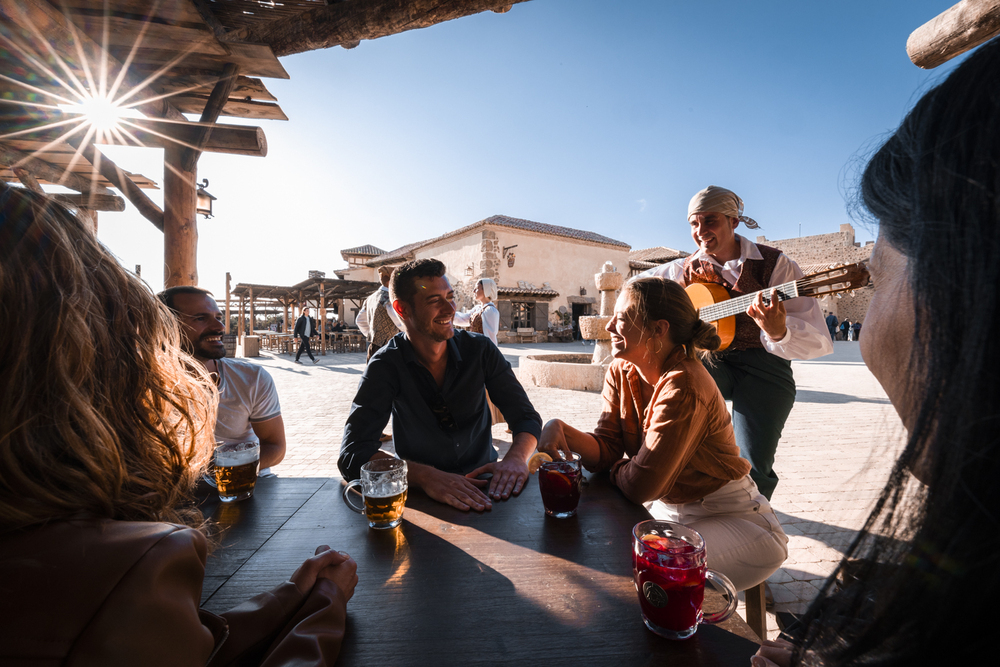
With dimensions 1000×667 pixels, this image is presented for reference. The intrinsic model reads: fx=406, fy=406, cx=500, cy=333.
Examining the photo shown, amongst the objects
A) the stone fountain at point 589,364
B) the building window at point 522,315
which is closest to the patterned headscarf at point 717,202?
the stone fountain at point 589,364

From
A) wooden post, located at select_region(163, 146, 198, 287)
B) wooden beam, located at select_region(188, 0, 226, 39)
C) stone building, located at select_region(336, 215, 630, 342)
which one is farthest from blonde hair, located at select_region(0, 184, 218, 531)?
stone building, located at select_region(336, 215, 630, 342)

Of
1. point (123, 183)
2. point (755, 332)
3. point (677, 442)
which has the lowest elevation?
point (677, 442)

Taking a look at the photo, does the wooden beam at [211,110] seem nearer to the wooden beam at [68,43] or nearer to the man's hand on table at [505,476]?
the wooden beam at [68,43]

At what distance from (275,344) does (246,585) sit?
22.4m

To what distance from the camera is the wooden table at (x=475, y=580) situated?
0.74m

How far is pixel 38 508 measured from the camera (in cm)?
50

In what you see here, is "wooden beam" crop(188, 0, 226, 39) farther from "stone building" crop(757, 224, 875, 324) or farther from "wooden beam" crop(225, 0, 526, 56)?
"stone building" crop(757, 224, 875, 324)

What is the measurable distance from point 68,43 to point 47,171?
271cm

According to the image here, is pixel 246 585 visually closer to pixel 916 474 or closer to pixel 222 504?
pixel 222 504

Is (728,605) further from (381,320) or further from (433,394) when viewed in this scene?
(381,320)

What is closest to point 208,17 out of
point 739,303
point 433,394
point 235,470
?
point 433,394

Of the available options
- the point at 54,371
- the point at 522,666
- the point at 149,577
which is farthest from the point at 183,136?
the point at 522,666

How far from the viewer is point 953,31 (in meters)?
2.23

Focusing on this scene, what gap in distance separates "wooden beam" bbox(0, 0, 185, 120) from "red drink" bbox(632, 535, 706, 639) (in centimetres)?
408
